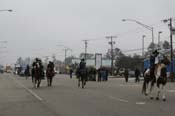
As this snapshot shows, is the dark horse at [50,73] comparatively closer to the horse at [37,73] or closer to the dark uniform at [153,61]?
the horse at [37,73]

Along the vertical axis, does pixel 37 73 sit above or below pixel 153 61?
Result: below

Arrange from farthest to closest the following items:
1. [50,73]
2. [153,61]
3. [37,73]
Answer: [50,73]
[37,73]
[153,61]

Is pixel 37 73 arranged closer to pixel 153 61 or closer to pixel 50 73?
pixel 50 73

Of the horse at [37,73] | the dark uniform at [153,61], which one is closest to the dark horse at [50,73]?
the horse at [37,73]

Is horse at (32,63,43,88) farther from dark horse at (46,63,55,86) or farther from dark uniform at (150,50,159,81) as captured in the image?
dark uniform at (150,50,159,81)

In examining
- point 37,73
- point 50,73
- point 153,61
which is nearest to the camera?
point 153,61

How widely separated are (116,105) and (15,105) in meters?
4.15

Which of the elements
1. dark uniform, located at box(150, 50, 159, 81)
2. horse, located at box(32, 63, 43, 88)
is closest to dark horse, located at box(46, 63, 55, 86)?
horse, located at box(32, 63, 43, 88)

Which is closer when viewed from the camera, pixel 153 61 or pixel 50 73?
pixel 153 61

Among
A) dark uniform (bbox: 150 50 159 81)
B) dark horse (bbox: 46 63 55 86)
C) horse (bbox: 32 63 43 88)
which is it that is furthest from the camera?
dark horse (bbox: 46 63 55 86)

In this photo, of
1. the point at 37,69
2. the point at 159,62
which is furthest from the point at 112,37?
the point at 159,62

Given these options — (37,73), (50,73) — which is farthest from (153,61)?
(50,73)

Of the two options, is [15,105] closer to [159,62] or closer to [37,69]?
[159,62]

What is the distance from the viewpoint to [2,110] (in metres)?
17.6
